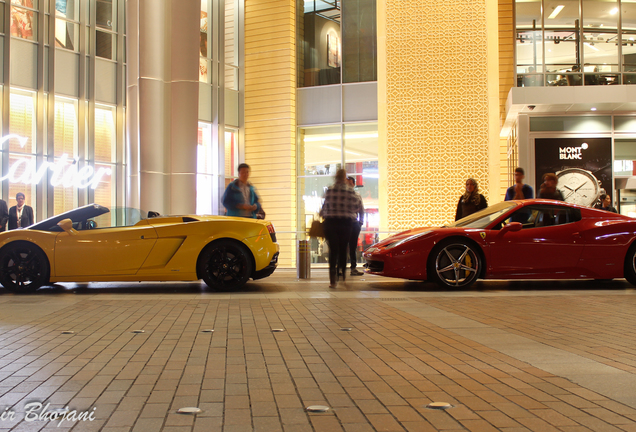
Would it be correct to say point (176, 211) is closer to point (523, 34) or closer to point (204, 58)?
point (204, 58)

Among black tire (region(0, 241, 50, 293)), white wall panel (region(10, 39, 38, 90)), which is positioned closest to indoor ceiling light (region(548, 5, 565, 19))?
white wall panel (region(10, 39, 38, 90))

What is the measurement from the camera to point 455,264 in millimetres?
8820

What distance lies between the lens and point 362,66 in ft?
73.5

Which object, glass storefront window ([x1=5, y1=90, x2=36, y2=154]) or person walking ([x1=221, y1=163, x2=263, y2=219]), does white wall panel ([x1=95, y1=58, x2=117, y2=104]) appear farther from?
person walking ([x1=221, y1=163, x2=263, y2=219])

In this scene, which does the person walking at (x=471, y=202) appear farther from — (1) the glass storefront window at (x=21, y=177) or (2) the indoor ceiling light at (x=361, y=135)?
(1) the glass storefront window at (x=21, y=177)

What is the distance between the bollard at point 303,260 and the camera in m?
11.1

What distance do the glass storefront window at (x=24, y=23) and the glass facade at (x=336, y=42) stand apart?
9.29m

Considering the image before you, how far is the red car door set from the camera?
8.76 meters

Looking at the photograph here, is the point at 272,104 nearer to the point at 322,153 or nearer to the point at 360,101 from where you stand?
the point at 322,153

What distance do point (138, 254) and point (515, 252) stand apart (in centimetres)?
535

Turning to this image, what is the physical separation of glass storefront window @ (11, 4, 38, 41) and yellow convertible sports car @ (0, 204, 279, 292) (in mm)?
11493

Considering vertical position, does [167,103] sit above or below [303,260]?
above

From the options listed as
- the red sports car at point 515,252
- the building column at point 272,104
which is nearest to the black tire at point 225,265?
the red sports car at point 515,252

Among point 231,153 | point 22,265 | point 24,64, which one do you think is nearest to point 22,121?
point 24,64
